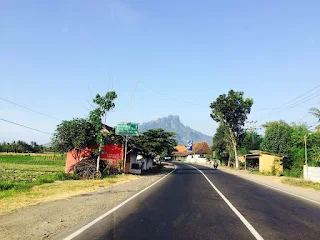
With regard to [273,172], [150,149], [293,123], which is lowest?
[273,172]

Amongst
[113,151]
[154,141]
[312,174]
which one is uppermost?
[154,141]

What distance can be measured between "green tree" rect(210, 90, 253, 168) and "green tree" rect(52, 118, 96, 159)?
35642 millimetres

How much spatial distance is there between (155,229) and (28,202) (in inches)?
260

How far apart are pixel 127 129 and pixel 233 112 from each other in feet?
108

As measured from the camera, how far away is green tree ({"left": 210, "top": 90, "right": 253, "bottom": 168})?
56.8 meters

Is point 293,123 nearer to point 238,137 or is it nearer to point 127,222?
point 238,137

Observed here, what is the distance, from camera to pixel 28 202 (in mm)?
10945

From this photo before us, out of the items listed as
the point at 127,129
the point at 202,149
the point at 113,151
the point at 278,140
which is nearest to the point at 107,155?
the point at 113,151

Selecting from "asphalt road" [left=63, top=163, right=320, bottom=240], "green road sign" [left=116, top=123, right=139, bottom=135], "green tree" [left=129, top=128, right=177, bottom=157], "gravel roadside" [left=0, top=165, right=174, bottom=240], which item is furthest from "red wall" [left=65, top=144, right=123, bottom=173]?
"asphalt road" [left=63, top=163, right=320, bottom=240]

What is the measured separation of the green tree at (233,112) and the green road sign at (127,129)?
30.8m

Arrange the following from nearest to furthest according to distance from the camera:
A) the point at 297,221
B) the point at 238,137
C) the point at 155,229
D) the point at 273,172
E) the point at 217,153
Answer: the point at 155,229, the point at 297,221, the point at 273,172, the point at 238,137, the point at 217,153

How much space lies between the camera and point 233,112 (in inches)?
2254

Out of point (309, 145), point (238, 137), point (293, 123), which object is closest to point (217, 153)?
point (238, 137)

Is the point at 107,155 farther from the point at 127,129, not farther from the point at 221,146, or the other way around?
the point at 221,146
